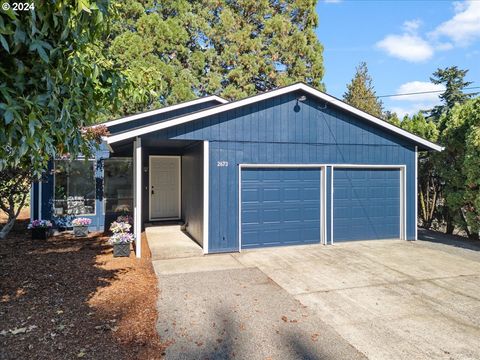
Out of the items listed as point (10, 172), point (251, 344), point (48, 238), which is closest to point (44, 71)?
point (251, 344)

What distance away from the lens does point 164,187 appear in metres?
12.4

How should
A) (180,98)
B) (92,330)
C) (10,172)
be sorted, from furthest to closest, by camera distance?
(180,98) < (10,172) < (92,330)

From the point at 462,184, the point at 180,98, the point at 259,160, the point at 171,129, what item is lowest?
the point at 462,184

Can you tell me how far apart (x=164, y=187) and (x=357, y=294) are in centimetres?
875

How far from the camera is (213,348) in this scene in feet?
11.7

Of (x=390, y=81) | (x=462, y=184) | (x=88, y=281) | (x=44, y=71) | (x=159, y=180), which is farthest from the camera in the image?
(x=390, y=81)

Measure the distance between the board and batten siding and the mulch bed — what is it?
2.29 metres

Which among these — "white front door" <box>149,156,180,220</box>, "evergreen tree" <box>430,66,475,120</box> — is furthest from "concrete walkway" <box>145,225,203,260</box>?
"evergreen tree" <box>430,66,475,120</box>

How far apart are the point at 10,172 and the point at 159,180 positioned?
469 cm

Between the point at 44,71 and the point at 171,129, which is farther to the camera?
the point at 171,129

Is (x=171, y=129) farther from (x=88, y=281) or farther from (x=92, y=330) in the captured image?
(x=92, y=330)

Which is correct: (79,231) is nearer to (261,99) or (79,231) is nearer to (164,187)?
(164,187)

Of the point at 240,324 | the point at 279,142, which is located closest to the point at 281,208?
the point at 279,142

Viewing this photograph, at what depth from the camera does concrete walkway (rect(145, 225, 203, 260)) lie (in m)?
7.70
